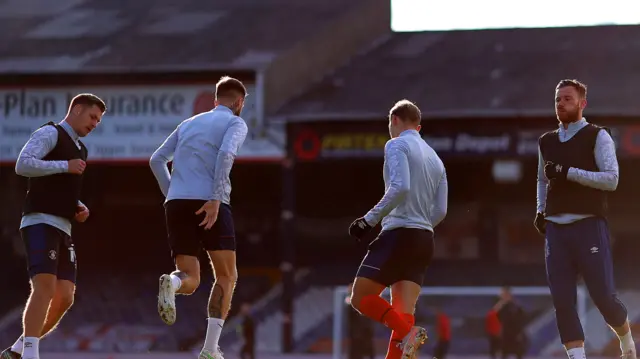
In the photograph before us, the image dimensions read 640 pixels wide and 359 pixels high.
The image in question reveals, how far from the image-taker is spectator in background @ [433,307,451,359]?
61.1ft

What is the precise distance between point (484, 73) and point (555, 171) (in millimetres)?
16922

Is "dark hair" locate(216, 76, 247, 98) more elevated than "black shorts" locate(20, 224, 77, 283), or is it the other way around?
"dark hair" locate(216, 76, 247, 98)

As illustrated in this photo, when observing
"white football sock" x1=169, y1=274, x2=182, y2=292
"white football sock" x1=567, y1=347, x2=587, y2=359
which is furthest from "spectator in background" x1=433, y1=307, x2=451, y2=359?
"white football sock" x1=169, y1=274, x2=182, y2=292

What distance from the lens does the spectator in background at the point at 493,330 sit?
1883cm

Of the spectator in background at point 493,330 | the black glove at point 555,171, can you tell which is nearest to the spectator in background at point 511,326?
the spectator in background at point 493,330

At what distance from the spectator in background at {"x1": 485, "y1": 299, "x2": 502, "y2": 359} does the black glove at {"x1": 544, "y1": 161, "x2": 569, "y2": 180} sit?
449 inches

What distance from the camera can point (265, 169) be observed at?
90.4 feet

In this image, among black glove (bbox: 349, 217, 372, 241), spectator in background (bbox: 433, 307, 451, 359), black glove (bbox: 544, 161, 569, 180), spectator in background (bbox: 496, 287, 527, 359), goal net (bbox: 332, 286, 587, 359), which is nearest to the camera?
black glove (bbox: 349, 217, 372, 241)

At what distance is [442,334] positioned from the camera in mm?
18844

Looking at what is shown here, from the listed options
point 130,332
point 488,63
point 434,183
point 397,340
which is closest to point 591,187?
point 434,183

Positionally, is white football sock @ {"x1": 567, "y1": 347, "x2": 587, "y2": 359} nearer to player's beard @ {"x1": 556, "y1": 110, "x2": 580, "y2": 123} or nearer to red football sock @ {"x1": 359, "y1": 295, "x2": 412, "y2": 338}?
red football sock @ {"x1": 359, "y1": 295, "x2": 412, "y2": 338}

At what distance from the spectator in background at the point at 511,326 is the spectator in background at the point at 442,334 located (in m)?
0.89

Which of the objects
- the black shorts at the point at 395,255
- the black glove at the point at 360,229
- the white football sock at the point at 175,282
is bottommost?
the white football sock at the point at 175,282

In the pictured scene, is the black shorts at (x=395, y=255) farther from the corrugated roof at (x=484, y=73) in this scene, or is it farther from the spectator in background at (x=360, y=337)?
the corrugated roof at (x=484, y=73)
